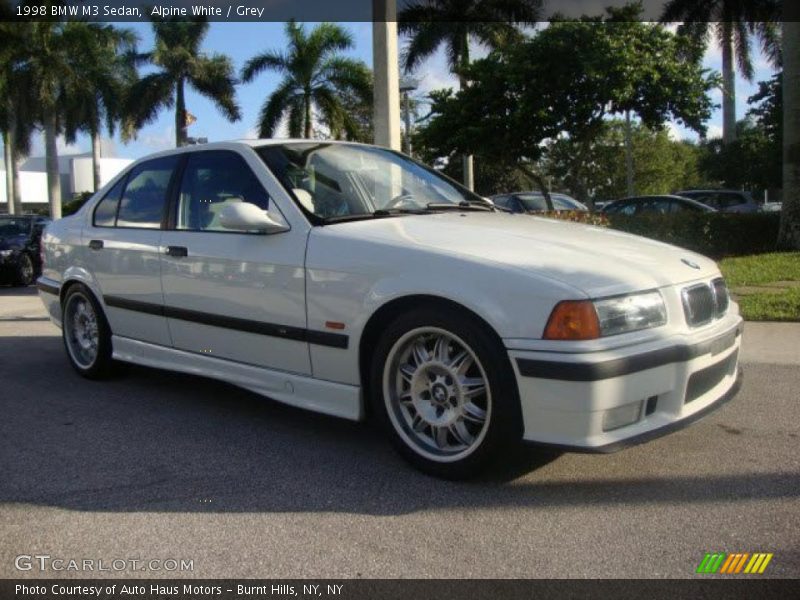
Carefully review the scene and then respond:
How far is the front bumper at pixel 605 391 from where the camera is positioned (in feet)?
10.8

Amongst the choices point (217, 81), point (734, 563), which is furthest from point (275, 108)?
point (734, 563)

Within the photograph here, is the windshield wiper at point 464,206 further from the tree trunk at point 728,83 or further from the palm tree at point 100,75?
the tree trunk at point 728,83

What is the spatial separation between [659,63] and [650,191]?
37.3 meters

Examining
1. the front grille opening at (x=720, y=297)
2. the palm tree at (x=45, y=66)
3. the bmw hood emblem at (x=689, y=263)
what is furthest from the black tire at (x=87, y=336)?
the palm tree at (x=45, y=66)

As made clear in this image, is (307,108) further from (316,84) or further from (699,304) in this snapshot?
(699,304)

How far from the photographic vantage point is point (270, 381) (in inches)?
172

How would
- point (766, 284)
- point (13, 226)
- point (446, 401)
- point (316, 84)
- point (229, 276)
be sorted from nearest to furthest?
1. point (446, 401)
2. point (229, 276)
3. point (766, 284)
4. point (13, 226)
5. point (316, 84)

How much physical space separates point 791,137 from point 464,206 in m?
11.2

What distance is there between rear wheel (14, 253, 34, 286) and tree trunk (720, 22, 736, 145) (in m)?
29.9

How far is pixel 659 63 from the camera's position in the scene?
1917 centimetres

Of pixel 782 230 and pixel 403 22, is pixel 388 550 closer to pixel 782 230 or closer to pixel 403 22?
pixel 782 230

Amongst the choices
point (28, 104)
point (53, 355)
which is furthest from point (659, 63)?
point (28, 104)

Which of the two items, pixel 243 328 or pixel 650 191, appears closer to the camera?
pixel 243 328

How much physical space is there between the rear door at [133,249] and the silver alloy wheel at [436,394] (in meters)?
1.91
